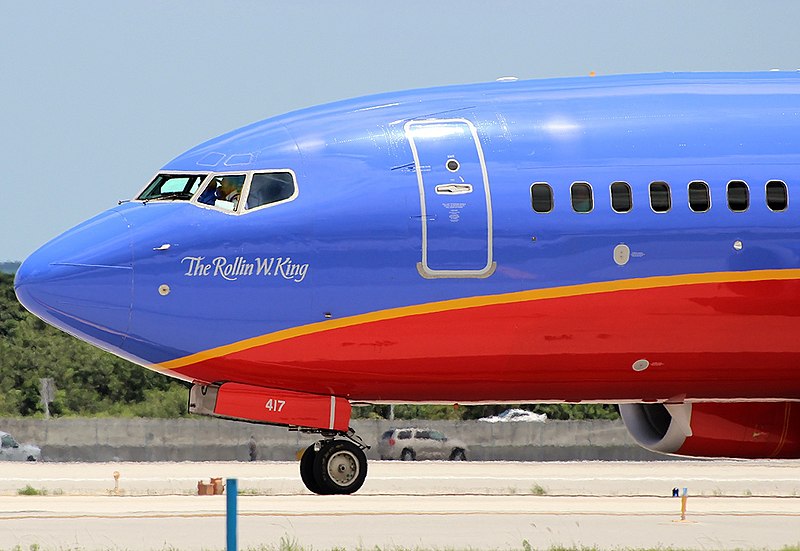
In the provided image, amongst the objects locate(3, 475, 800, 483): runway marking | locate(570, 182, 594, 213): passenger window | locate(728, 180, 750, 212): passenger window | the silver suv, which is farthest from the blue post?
the silver suv

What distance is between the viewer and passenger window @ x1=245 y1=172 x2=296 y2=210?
22.3m

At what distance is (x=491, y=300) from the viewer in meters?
22.2

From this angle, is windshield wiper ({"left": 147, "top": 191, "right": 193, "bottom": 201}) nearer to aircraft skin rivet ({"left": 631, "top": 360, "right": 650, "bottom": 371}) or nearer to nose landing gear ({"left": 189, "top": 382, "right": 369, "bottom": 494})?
nose landing gear ({"left": 189, "top": 382, "right": 369, "bottom": 494})

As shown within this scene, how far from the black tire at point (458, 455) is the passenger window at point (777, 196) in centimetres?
3457

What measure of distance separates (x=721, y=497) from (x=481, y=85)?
458 inches

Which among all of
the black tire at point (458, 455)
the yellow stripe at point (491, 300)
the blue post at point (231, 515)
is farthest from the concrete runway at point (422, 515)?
the black tire at point (458, 455)

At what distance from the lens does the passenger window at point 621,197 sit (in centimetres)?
2248

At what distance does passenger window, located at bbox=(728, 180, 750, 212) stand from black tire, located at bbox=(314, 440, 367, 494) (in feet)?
19.1

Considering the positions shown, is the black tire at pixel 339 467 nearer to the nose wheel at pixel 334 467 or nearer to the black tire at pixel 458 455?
the nose wheel at pixel 334 467

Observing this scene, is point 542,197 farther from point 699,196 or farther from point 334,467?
point 334,467

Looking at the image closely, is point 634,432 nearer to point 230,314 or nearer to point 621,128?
point 621,128

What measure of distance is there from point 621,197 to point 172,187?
19.2 ft

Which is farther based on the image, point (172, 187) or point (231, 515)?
point (172, 187)

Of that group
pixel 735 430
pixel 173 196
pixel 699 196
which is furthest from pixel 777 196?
pixel 173 196
